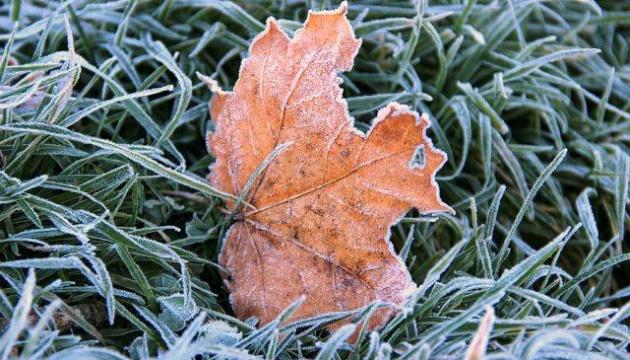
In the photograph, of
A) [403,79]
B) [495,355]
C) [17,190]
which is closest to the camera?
[495,355]

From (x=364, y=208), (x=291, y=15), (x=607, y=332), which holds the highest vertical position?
(x=291, y=15)

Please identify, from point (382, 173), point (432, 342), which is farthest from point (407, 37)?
point (432, 342)

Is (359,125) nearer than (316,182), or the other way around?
(316,182)

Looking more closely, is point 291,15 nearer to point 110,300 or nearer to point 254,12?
point 254,12

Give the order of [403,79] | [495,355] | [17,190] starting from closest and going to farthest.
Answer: [495,355], [17,190], [403,79]

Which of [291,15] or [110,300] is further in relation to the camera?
→ [291,15]
